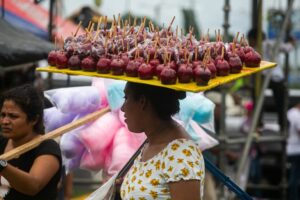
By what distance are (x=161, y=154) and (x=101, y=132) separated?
61.2 inches

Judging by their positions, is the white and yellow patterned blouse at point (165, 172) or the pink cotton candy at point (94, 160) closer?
the white and yellow patterned blouse at point (165, 172)

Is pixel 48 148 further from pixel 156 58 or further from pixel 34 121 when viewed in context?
pixel 156 58

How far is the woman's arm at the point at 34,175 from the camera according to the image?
4.02m

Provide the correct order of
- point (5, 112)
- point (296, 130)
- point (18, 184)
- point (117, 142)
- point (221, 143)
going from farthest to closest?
point (296, 130)
point (221, 143)
point (117, 142)
point (5, 112)
point (18, 184)

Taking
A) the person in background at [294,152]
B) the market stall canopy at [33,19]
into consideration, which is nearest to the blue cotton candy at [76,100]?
the person in background at [294,152]

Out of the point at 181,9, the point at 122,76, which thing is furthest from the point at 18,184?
the point at 181,9

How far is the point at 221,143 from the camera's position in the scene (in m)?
8.00

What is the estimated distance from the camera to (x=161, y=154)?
3.67 m

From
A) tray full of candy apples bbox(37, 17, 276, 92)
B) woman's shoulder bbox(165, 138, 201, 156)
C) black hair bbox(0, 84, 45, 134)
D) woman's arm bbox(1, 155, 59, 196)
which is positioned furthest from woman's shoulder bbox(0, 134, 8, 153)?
woman's shoulder bbox(165, 138, 201, 156)

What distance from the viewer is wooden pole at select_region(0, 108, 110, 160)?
13.5ft

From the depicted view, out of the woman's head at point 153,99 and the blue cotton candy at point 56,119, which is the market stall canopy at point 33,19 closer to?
the blue cotton candy at point 56,119

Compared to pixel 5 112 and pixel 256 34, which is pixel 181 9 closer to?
pixel 256 34

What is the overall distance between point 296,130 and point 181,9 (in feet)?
27.4

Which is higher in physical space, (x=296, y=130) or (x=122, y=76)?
(x=122, y=76)
